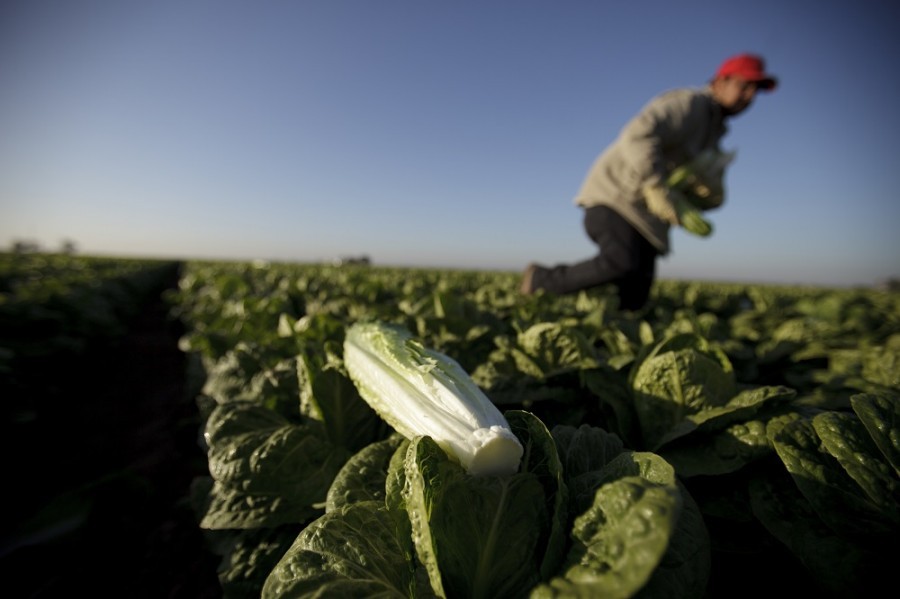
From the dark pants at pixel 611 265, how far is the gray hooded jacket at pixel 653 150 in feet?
0.38

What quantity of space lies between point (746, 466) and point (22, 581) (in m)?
3.36

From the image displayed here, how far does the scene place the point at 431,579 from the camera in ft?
2.75

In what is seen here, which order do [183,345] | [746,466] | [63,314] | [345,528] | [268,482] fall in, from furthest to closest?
1. [63,314]
2. [183,345]
3. [268,482]
4. [746,466]
5. [345,528]

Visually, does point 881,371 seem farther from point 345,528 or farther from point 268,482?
point 268,482

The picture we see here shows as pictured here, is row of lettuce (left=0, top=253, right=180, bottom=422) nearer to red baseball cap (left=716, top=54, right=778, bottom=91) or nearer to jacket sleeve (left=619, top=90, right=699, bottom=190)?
jacket sleeve (left=619, top=90, right=699, bottom=190)

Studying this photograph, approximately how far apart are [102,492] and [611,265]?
15.5ft

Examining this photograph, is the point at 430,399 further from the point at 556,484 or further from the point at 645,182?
the point at 645,182

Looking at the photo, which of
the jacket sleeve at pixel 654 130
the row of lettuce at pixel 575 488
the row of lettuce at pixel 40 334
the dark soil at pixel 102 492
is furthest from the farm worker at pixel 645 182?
the row of lettuce at pixel 40 334

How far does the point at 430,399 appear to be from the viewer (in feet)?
3.75

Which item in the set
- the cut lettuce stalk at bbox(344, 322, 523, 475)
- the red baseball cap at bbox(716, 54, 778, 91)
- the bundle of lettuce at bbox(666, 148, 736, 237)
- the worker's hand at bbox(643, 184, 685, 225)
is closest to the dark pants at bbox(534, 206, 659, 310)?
the worker's hand at bbox(643, 184, 685, 225)

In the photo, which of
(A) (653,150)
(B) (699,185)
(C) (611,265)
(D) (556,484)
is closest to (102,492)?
(D) (556,484)

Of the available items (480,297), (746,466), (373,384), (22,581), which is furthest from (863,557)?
(480,297)

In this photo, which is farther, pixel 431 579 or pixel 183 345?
pixel 183 345

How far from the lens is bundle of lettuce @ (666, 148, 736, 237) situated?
14.8ft
